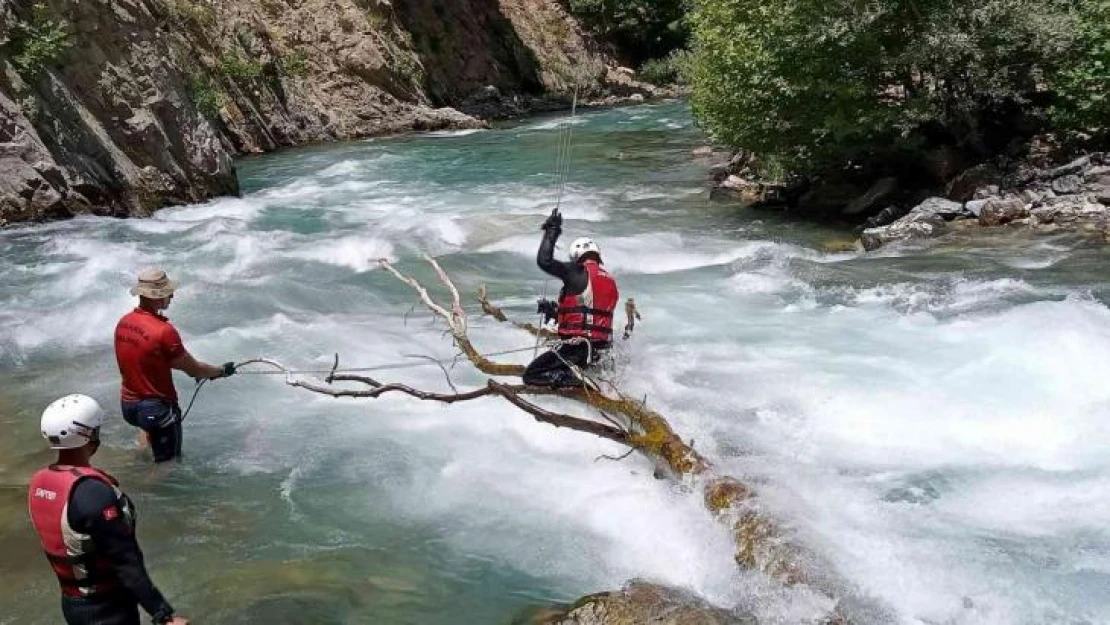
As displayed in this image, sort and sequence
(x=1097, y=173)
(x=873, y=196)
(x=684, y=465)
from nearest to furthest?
(x=684, y=465) < (x=1097, y=173) < (x=873, y=196)

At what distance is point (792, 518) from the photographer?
21.2 ft

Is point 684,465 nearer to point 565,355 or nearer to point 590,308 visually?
point 565,355

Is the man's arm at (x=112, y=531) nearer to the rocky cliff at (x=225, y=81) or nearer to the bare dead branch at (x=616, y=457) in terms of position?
the bare dead branch at (x=616, y=457)

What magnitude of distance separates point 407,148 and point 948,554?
24.6 metres

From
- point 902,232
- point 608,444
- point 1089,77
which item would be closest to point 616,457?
point 608,444

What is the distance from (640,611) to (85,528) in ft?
9.78

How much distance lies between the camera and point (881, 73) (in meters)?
16.6

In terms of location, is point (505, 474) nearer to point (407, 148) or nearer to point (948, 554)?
point (948, 554)

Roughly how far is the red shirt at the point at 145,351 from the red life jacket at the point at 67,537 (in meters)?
3.09

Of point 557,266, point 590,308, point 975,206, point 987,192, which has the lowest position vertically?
point 975,206

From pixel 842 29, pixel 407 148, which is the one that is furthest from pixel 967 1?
pixel 407 148

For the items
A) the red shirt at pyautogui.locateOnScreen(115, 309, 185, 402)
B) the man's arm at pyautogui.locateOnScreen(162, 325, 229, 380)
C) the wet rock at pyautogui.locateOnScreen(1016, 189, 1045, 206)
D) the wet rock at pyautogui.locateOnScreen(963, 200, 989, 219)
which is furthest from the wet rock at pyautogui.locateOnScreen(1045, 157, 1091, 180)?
the red shirt at pyautogui.locateOnScreen(115, 309, 185, 402)

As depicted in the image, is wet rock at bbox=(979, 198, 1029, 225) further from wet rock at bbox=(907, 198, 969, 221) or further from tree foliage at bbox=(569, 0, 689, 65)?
tree foliage at bbox=(569, 0, 689, 65)

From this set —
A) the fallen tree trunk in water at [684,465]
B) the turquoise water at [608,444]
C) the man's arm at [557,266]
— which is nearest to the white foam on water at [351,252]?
the turquoise water at [608,444]
